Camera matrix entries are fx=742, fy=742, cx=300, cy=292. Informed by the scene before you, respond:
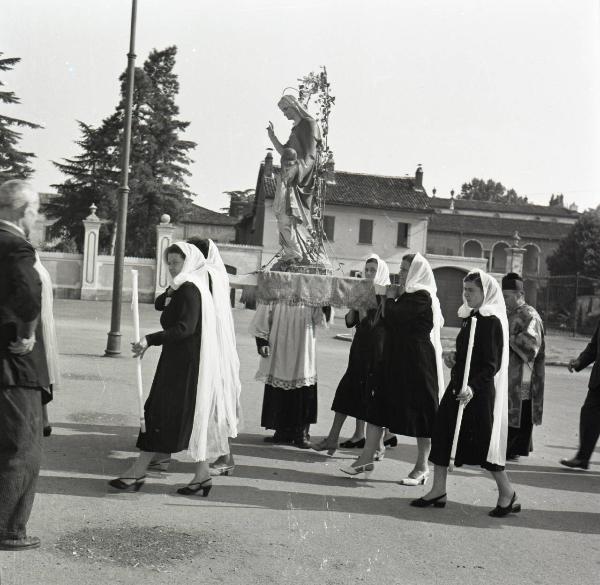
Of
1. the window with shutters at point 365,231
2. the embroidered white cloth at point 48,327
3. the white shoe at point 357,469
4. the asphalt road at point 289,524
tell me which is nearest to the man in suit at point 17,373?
the asphalt road at point 289,524

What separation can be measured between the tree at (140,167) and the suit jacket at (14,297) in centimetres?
4085

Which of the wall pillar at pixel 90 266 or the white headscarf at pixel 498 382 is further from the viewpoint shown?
the wall pillar at pixel 90 266

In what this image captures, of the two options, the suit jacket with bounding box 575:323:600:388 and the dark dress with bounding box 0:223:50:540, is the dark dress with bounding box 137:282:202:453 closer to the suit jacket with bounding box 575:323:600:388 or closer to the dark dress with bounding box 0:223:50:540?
the dark dress with bounding box 0:223:50:540

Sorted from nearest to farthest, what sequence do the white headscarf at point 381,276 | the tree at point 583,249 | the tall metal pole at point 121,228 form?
the white headscarf at point 381,276 < the tall metal pole at point 121,228 < the tree at point 583,249

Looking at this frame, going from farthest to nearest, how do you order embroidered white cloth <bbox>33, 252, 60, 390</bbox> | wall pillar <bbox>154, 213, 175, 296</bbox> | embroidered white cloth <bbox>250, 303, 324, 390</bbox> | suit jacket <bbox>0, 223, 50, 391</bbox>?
wall pillar <bbox>154, 213, 175, 296</bbox>
embroidered white cloth <bbox>250, 303, 324, 390</bbox>
embroidered white cloth <bbox>33, 252, 60, 390</bbox>
suit jacket <bbox>0, 223, 50, 391</bbox>

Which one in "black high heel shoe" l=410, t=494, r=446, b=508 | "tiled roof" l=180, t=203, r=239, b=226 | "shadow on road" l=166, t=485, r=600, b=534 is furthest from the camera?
"tiled roof" l=180, t=203, r=239, b=226

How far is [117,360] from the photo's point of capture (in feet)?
42.5

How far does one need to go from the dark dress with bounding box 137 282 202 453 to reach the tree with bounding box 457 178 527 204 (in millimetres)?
101347

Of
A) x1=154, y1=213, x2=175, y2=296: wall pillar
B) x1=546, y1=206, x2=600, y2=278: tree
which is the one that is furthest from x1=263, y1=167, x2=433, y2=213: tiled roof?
x1=154, y1=213, x2=175, y2=296: wall pillar

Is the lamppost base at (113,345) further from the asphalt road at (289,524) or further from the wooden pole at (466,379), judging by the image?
the wooden pole at (466,379)

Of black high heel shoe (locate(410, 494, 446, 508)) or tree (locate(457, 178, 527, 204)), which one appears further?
tree (locate(457, 178, 527, 204))

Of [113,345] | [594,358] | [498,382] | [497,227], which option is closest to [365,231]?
[497,227]

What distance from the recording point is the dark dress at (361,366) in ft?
23.0

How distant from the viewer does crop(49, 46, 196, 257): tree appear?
44625 mm
